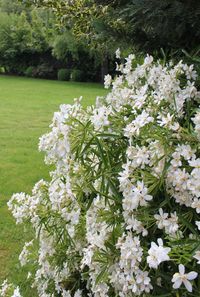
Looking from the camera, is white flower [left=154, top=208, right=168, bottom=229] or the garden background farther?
the garden background

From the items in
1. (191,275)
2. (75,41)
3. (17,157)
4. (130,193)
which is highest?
(130,193)

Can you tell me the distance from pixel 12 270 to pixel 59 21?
7.29ft

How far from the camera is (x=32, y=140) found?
9672mm

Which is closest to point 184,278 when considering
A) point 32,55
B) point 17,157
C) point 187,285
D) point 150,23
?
point 187,285

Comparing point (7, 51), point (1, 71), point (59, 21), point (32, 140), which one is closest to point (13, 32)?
point (7, 51)

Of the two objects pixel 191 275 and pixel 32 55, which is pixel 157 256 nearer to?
pixel 191 275

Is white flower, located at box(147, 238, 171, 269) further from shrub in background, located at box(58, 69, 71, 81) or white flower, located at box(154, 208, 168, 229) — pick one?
shrub in background, located at box(58, 69, 71, 81)

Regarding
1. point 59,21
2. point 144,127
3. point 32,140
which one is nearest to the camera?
point 144,127

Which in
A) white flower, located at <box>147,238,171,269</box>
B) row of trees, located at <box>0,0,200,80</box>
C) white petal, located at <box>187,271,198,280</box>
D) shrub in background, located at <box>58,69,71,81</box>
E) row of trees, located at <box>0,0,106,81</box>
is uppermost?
row of trees, located at <box>0,0,200,80</box>

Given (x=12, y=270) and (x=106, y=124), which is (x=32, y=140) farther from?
(x=106, y=124)

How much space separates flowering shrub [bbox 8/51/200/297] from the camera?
67.0 inches

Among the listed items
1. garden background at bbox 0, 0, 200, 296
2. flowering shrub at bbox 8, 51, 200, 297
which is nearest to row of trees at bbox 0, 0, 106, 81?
garden background at bbox 0, 0, 200, 296

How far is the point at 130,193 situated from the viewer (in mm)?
1771

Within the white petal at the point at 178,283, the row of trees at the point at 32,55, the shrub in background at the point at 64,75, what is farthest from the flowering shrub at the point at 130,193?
the shrub in background at the point at 64,75
